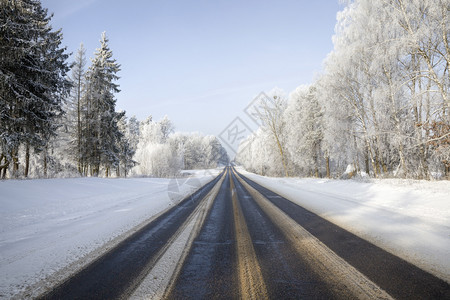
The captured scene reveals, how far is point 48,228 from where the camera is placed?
486 centimetres

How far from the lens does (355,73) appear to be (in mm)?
15039

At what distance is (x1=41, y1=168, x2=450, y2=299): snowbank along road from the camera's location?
84.1 inches

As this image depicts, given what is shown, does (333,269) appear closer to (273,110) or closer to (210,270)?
(210,270)

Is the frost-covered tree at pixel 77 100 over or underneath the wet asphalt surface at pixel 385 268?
over

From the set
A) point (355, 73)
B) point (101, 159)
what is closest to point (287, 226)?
point (355, 73)

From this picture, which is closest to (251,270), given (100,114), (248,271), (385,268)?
(248,271)

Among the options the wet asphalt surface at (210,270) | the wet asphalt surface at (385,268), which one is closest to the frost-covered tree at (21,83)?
the wet asphalt surface at (210,270)

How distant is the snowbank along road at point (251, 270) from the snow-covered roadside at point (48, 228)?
488mm

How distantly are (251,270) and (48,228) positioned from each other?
5107mm

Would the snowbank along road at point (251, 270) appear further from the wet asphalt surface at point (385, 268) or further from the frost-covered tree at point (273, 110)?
the frost-covered tree at point (273, 110)

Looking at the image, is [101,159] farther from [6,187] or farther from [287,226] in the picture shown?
[287,226]

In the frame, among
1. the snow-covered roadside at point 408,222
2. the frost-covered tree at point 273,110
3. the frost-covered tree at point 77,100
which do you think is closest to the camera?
the snow-covered roadside at point 408,222

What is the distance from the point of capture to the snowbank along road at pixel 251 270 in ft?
7.01

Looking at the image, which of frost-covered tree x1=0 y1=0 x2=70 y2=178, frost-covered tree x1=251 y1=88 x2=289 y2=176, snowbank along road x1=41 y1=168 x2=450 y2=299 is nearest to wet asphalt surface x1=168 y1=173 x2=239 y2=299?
snowbank along road x1=41 y1=168 x2=450 y2=299
